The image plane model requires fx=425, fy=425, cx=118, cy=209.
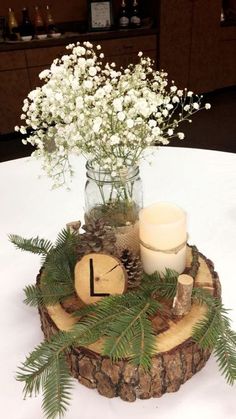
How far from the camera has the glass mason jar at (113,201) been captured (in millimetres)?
838

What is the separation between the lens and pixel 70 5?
4020 millimetres

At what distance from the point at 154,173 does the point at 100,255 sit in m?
0.72

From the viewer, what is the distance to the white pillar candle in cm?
82

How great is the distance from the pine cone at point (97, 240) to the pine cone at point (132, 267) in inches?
1.1

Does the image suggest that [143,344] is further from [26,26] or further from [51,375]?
[26,26]

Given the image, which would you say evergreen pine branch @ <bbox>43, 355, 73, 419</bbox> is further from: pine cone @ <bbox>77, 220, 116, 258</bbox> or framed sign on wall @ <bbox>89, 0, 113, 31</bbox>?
framed sign on wall @ <bbox>89, 0, 113, 31</bbox>

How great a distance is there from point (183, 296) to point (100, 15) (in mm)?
3824

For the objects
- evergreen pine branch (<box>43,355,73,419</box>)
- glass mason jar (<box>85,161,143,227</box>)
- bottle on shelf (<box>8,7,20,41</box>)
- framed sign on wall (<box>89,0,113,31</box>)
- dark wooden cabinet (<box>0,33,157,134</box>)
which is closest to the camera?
evergreen pine branch (<box>43,355,73,419</box>)

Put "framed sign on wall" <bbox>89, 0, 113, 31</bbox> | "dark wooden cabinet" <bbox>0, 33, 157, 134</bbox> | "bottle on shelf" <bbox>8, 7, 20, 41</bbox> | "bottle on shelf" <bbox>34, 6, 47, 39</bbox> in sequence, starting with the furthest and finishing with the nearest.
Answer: "framed sign on wall" <bbox>89, 0, 113, 31</bbox> → "bottle on shelf" <bbox>34, 6, 47, 39</bbox> → "bottle on shelf" <bbox>8, 7, 20, 41</bbox> → "dark wooden cabinet" <bbox>0, 33, 157, 134</bbox>

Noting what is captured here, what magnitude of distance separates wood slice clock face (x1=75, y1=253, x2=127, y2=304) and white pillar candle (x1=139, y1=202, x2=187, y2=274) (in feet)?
0.29

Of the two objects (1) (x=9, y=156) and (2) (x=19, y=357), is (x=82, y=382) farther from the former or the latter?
(1) (x=9, y=156)

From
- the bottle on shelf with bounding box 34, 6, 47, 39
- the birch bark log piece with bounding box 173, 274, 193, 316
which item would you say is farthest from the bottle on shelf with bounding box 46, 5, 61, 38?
the birch bark log piece with bounding box 173, 274, 193, 316

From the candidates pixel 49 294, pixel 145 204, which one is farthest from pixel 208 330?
pixel 145 204

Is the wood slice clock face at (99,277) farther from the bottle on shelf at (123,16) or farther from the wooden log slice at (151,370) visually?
the bottle on shelf at (123,16)
